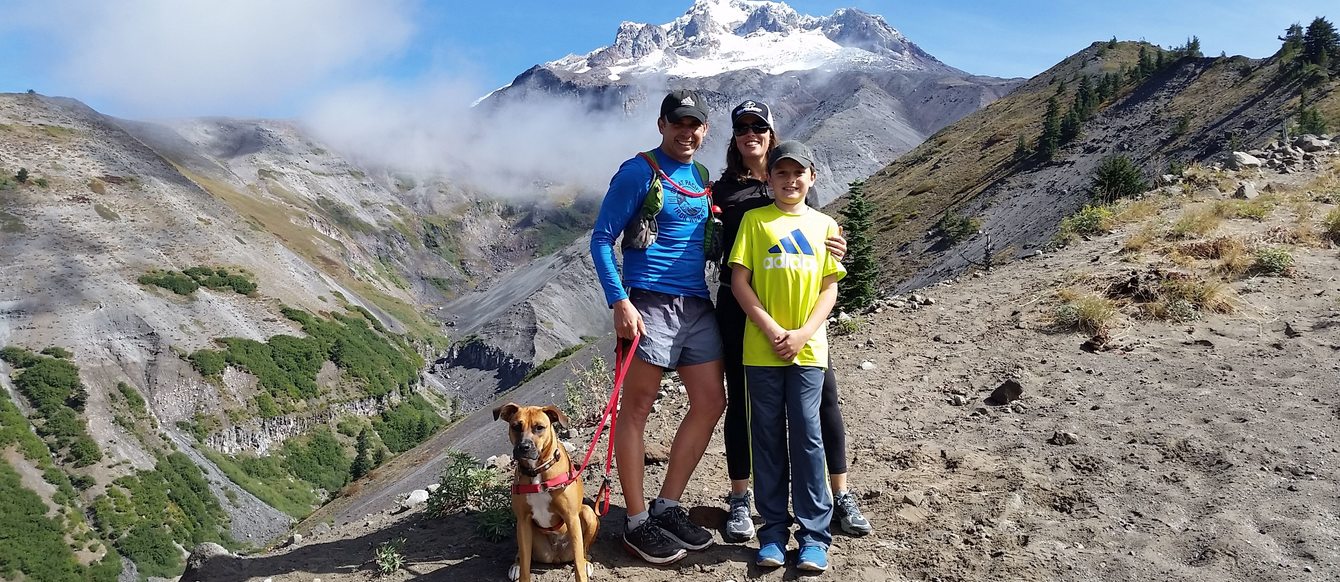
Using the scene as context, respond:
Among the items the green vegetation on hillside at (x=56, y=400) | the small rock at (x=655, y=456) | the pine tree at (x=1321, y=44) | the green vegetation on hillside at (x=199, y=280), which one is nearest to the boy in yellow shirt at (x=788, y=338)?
the small rock at (x=655, y=456)

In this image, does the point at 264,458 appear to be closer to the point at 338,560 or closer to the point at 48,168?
the point at 48,168

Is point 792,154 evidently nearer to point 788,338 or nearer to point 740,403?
point 788,338

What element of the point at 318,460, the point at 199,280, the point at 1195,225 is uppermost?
the point at 199,280

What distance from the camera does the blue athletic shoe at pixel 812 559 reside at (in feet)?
13.7

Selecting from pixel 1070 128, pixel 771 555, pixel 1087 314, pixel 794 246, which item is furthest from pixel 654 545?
pixel 1070 128

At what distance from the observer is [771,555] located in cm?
428

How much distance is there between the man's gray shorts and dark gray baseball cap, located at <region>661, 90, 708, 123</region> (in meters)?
1.03


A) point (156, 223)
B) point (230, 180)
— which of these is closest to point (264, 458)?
point (156, 223)

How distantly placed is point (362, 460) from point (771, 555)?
68.9m

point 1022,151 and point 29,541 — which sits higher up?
point 1022,151

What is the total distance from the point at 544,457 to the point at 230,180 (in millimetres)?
173309

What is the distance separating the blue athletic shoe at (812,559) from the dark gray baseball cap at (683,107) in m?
2.55

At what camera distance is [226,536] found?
190ft

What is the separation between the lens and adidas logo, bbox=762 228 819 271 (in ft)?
13.5
